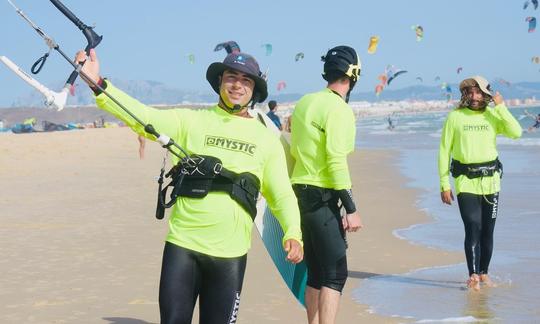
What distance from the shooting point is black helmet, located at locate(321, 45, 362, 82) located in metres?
5.16

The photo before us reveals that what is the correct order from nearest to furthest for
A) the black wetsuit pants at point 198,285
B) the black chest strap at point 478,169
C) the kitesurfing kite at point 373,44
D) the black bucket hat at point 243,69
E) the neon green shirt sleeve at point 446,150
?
the black wetsuit pants at point 198,285 → the black bucket hat at point 243,69 → the black chest strap at point 478,169 → the neon green shirt sleeve at point 446,150 → the kitesurfing kite at point 373,44

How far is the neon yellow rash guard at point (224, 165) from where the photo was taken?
3.93 m

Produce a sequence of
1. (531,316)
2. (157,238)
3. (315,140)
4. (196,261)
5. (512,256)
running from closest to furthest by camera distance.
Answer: (196,261) → (315,140) → (531,316) → (512,256) → (157,238)

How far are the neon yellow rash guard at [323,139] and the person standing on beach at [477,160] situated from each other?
2180 millimetres

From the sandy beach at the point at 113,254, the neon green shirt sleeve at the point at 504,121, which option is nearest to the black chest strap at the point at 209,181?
the sandy beach at the point at 113,254

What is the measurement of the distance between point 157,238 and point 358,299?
11.6ft

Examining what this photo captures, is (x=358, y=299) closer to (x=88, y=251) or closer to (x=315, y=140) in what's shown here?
(x=315, y=140)

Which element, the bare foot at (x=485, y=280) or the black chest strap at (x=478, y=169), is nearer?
the black chest strap at (x=478, y=169)

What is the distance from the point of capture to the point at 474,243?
7.09 m

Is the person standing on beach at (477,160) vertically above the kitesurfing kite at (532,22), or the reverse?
the kitesurfing kite at (532,22)

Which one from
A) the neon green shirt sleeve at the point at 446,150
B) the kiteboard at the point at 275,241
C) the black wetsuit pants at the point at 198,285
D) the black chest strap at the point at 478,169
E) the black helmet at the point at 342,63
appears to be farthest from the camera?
the neon green shirt sleeve at the point at 446,150

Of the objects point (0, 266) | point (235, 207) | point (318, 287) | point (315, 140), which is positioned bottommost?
point (0, 266)

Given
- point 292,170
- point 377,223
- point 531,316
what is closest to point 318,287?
point 292,170

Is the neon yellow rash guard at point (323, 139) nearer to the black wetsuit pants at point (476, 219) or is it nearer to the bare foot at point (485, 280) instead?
the black wetsuit pants at point (476, 219)
